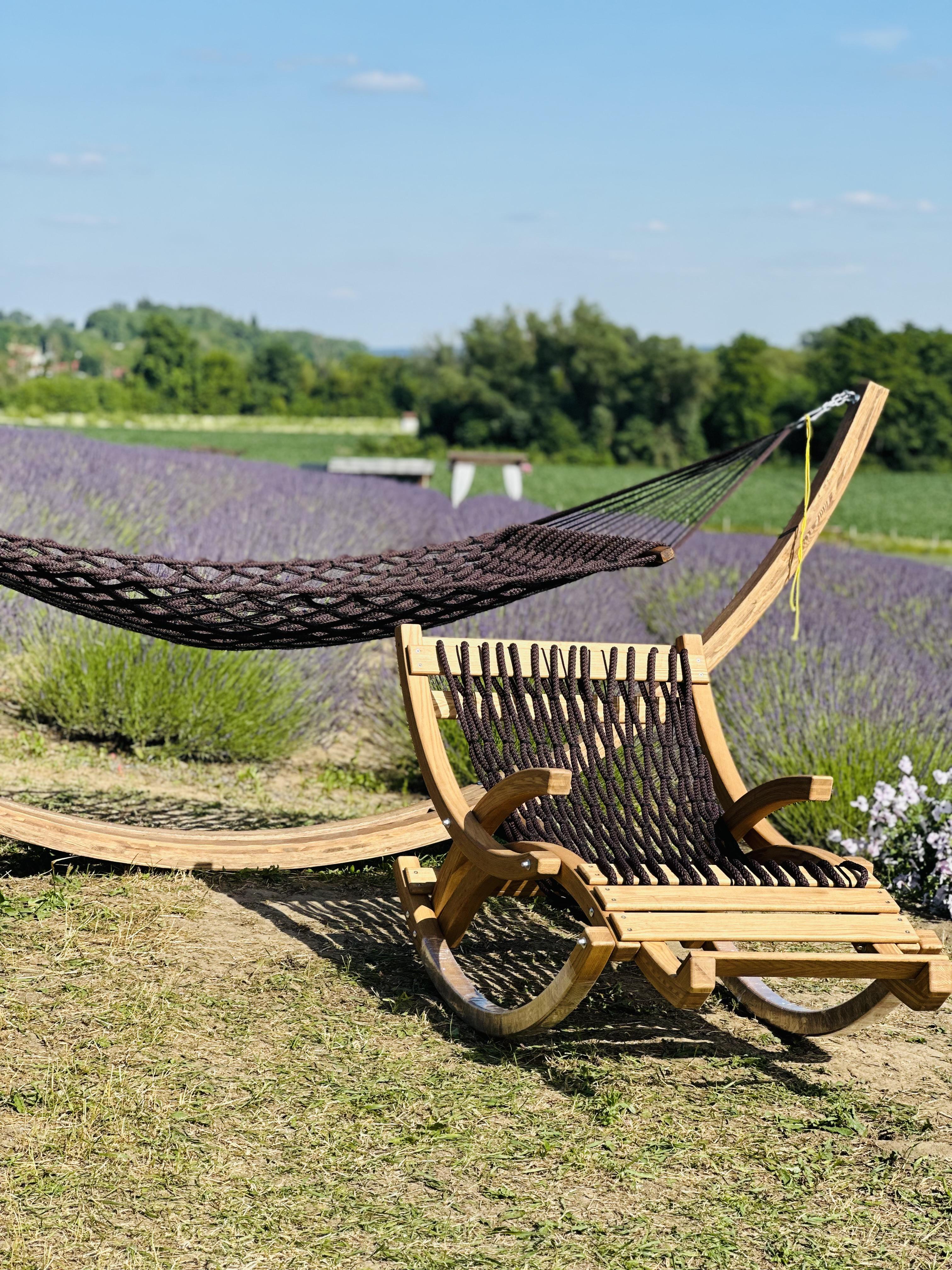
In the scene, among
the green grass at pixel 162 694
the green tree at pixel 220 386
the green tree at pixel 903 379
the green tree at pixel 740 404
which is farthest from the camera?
the green tree at pixel 220 386

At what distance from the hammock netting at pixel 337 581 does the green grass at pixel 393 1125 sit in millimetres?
661

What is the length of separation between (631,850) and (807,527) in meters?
1.04

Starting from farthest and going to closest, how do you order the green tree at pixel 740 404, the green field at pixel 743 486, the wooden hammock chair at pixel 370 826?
the green tree at pixel 740 404
the green field at pixel 743 486
the wooden hammock chair at pixel 370 826

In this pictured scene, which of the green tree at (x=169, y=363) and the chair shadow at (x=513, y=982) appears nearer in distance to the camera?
the chair shadow at (x=513, y=982)

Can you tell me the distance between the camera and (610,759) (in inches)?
102

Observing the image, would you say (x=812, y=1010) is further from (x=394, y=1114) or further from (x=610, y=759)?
(x=394, y=1114)

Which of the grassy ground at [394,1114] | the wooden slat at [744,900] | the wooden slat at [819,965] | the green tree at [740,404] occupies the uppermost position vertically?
the green tree at [740,404]

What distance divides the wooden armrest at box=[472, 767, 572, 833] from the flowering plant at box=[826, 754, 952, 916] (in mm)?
1266

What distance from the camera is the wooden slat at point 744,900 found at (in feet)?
6.80

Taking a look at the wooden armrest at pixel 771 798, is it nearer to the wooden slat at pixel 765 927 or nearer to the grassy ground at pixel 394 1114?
the wooden slat at pixel 765 927

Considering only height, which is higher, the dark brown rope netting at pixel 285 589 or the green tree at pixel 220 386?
the green tree at pixel 220 386

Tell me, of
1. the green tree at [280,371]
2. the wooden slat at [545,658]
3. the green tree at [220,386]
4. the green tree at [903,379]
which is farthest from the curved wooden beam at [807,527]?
the green tree at [280,371]

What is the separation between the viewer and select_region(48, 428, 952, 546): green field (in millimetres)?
29000

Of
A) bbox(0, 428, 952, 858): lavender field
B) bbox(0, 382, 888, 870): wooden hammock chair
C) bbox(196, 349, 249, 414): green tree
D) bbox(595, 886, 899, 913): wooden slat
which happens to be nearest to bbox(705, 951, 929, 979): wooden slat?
bbox(595, 886, 899, 913): wooden slat
